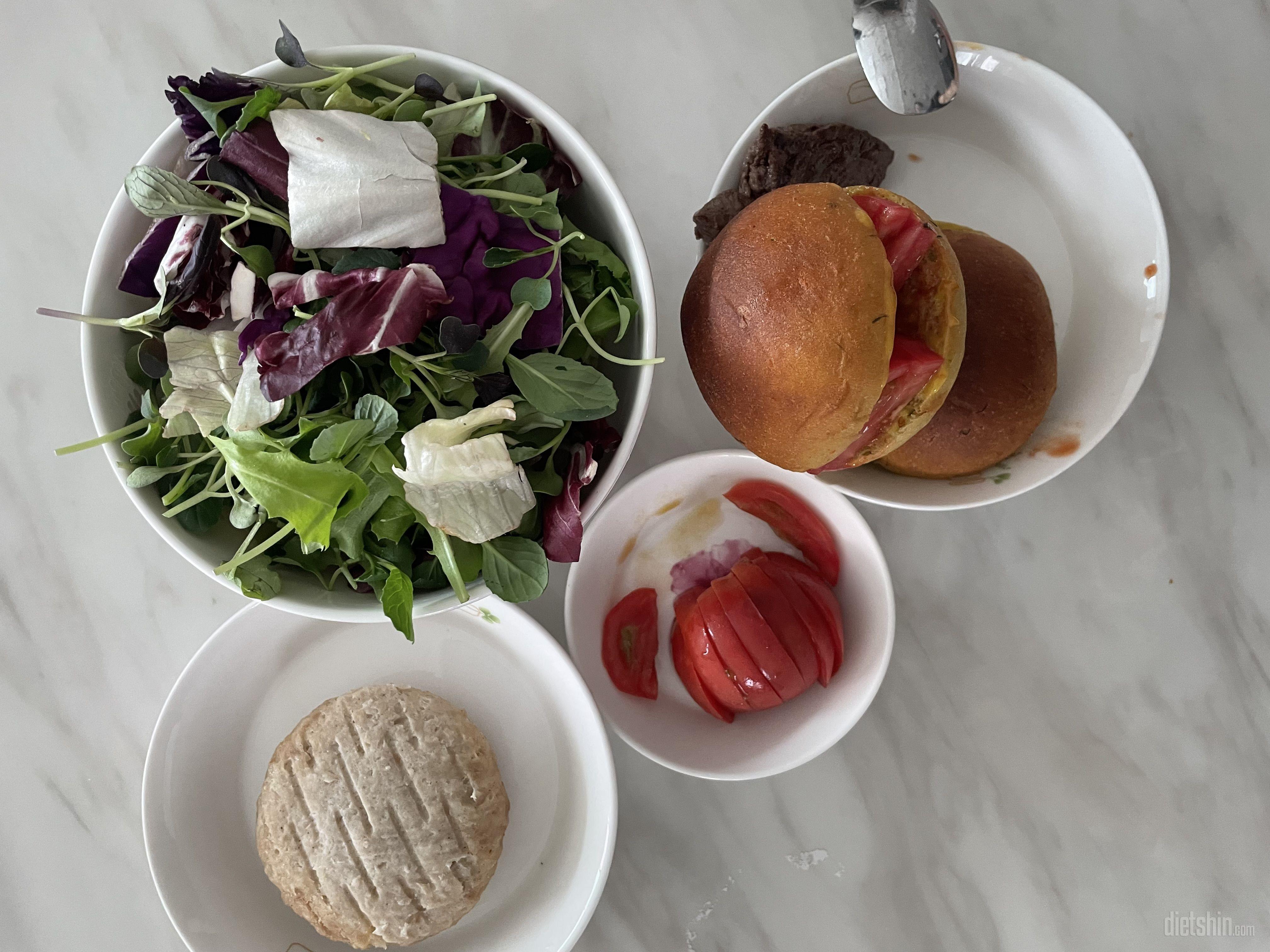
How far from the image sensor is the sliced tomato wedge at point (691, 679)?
39.4 inches

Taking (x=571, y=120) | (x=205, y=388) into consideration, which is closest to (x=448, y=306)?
(x=205, y=388)

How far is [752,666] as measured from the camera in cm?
95

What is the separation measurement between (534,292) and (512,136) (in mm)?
171

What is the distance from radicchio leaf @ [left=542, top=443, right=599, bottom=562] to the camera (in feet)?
2.18

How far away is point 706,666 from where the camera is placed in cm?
97

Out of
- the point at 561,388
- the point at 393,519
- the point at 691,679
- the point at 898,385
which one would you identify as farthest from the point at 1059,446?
the point at 393,519

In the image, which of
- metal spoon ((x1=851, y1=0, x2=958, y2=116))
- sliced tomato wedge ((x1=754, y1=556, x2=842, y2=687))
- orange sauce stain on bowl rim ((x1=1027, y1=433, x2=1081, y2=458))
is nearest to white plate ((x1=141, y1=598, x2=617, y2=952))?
sliced tomato wedge ((x1=754, y1=556, x2=842, y2=687))

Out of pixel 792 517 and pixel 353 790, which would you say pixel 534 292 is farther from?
pixel 353 790

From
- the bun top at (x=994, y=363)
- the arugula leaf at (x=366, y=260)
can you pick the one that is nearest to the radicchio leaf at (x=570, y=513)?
the arugula leaf at (x=366, y=260)

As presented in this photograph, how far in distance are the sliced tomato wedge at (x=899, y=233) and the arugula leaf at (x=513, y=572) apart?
417 mm

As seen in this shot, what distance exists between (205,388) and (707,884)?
2.75 feet

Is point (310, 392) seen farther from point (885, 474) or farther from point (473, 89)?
point (885, 474)

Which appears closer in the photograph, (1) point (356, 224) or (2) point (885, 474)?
(1) point (356, 224)

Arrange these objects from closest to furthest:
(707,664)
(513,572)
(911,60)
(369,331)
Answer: (369,331)
(513,572)
(911,60)
(707,664)
